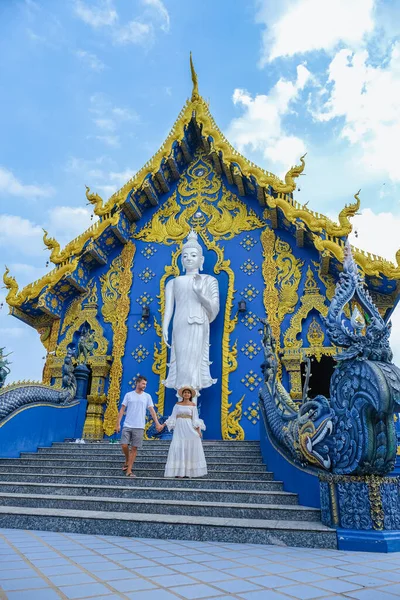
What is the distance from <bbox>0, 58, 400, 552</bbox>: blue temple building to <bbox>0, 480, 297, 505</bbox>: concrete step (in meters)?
3.56

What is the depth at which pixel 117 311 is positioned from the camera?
9648mm

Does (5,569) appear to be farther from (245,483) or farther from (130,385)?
(130,385)

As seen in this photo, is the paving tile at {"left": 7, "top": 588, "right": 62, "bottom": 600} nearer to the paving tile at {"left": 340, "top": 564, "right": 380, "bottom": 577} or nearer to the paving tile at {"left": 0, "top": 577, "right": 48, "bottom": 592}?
the paving tile at {"left": 0, "top": 577, "right": 48, "bottom": 592}

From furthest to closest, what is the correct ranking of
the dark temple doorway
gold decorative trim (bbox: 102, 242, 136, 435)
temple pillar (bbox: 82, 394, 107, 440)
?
1. the dark temple doorway
2. gold decorative trim (bbox: 102, 242, 136, 435)
3. temple pillar (bbox: 82, 394, 107, 440)

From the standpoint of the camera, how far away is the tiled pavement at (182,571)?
2064 millimetres

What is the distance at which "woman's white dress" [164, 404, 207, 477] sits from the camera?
4809 millimetres

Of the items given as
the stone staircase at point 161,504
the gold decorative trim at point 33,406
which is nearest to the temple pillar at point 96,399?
the gold decorative trim at point 33,406

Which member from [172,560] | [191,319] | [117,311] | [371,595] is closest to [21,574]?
[172,560]

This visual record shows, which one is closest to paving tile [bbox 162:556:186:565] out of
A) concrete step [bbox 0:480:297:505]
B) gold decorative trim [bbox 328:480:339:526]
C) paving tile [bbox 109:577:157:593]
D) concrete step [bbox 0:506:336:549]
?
paving tile [bbox 109:577:157:593]

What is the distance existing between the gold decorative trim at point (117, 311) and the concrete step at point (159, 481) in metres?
3.49

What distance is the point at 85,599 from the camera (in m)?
1.92

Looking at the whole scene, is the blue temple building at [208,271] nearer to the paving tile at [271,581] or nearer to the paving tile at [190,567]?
the paving tile at [190,567]

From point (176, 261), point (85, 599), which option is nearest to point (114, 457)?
point (85, 599)

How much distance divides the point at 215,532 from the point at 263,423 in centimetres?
232
